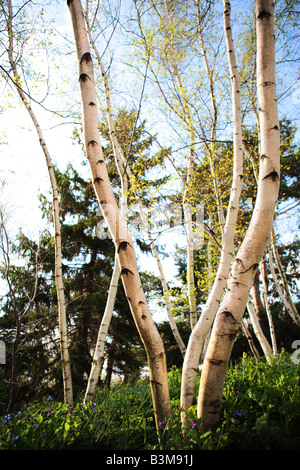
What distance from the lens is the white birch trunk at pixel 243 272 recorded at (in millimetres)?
1585

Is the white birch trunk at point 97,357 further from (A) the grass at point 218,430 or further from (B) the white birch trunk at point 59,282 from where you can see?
(A) the grass at point 218,430

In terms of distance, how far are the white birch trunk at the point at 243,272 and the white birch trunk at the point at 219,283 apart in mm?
321

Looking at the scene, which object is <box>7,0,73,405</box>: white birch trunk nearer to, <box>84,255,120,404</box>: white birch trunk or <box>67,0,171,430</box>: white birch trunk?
<box>84,255,120,404</box>: white birch trunk

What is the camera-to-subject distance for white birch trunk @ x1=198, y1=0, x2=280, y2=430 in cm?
158

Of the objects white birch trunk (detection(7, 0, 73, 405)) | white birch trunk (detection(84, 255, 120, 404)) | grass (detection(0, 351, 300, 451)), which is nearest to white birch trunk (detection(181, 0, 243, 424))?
grass (detection(0, 351, 300, 451))

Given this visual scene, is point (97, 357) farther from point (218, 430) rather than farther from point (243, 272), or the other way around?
point (243, 272)

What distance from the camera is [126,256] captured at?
1649 millimetres

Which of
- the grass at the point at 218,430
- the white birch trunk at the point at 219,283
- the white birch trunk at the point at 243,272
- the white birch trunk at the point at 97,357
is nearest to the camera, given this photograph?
the grass at the point at 218,430

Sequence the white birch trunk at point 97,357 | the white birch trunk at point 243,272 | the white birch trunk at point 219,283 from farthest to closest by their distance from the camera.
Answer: the white birch trunk at point 97,357
the white birch trunk at point 219,283
the white birch trunk at point 243,272

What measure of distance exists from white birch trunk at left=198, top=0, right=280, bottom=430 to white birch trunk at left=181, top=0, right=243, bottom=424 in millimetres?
321

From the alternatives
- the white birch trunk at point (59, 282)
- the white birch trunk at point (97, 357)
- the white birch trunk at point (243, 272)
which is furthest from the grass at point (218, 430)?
the white birch trunk at point (59, 282)

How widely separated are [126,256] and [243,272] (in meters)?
0.80
